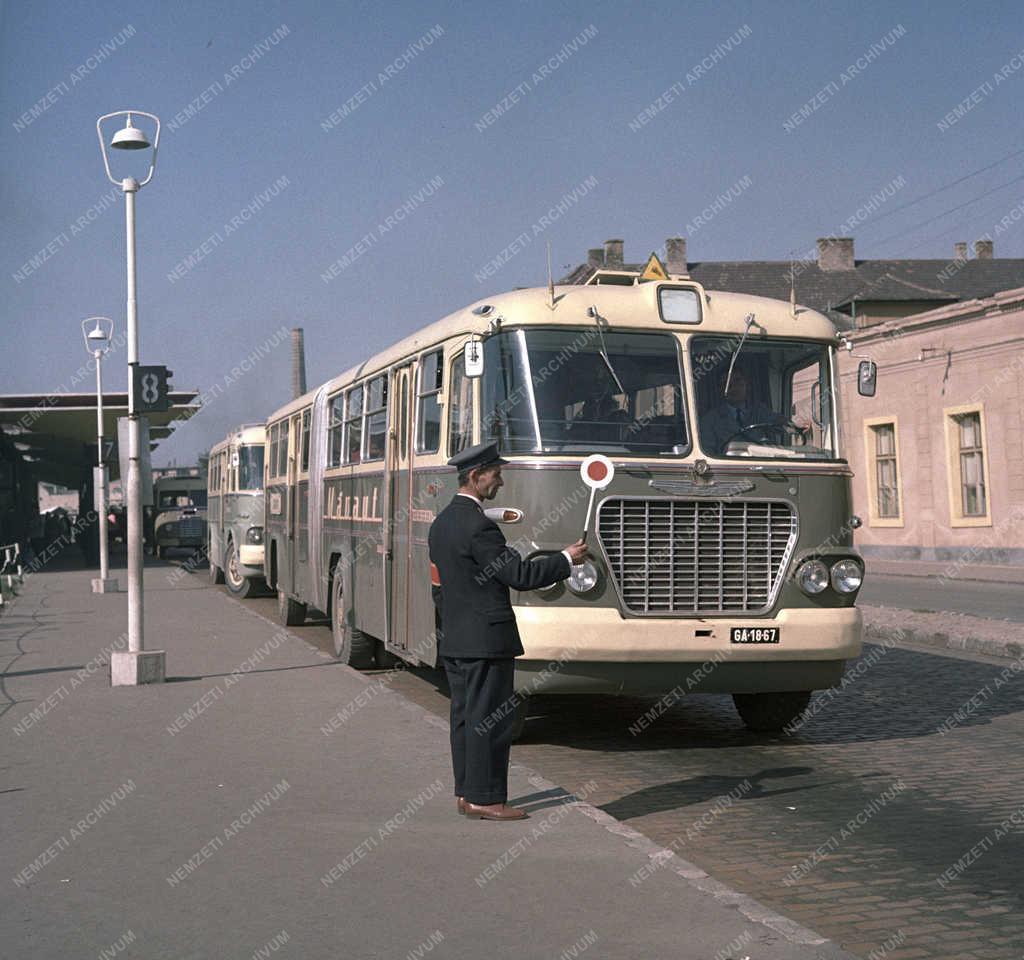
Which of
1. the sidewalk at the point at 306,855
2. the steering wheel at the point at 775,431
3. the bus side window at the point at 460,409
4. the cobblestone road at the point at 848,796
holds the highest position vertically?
the bus side window at the point at 460,409

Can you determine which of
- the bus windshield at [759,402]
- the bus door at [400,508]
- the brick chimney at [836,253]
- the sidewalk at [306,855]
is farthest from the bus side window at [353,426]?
the brick chimney at [836,253]

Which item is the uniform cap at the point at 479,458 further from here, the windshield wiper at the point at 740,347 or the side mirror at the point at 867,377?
the side mirror at the point at 867,377

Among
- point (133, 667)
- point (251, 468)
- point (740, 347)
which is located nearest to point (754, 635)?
point (740, 347)

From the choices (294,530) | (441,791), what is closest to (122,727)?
(441,791)

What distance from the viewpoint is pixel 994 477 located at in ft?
111

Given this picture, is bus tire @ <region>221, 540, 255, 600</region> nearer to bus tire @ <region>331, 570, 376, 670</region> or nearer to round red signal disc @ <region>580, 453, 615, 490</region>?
bus tire @ <region>331, 570, 376, 670</region>

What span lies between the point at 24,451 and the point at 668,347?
193 feet

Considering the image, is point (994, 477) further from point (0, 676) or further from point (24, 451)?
point (24, 451)

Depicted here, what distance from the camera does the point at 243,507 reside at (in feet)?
85.2

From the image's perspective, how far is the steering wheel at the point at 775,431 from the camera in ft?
32.2

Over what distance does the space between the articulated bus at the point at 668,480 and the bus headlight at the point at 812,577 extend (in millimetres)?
15

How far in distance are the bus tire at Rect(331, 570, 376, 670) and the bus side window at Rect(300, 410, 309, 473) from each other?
2.91 metres

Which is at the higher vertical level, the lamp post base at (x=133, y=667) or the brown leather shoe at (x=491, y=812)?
the lamp post base at (x=133, y=667)

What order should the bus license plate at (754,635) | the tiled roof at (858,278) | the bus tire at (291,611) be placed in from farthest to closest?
the tiled roof at (858,278) < the bus tire at (291,611) < the bus license plate at (754,635)
